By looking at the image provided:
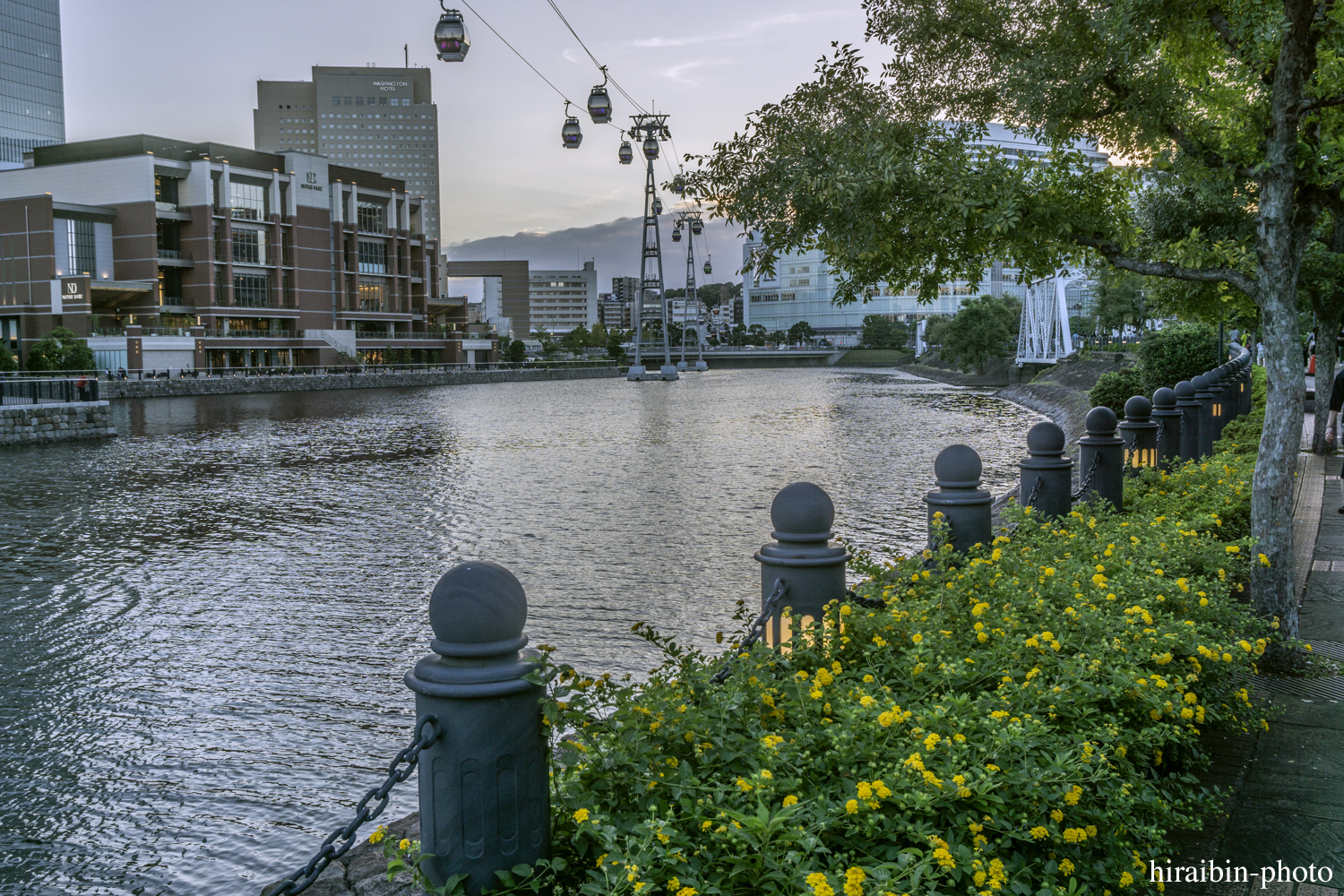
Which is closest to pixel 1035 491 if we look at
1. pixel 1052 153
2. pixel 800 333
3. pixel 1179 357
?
pixel 1052 153

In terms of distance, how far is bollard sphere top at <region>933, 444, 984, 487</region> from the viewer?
21.6 ft

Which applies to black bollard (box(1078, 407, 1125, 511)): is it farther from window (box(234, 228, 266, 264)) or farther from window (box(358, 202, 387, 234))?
window (box(358, 202, 387, 234))

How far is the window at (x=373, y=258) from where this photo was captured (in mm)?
99875

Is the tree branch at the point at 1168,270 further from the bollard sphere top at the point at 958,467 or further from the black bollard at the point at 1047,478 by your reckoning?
the bollard sphere top at the point at 958,467

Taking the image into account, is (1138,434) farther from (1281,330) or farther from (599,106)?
(599,106)

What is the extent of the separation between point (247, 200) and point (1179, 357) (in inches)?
3232

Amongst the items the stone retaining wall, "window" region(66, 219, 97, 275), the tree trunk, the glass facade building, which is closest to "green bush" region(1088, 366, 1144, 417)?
the tree trunk

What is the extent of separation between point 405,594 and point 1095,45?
8188 millimetres

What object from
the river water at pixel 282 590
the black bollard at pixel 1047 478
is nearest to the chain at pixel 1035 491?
the black bollard at pixel 1047 478

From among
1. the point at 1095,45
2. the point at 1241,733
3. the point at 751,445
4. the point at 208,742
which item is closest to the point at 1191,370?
the point at 751,445

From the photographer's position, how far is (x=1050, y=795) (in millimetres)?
3143

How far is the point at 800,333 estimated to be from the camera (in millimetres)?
184000

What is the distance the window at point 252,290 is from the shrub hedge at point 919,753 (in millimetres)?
90704

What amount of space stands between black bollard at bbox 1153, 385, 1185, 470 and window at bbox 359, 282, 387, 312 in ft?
305
